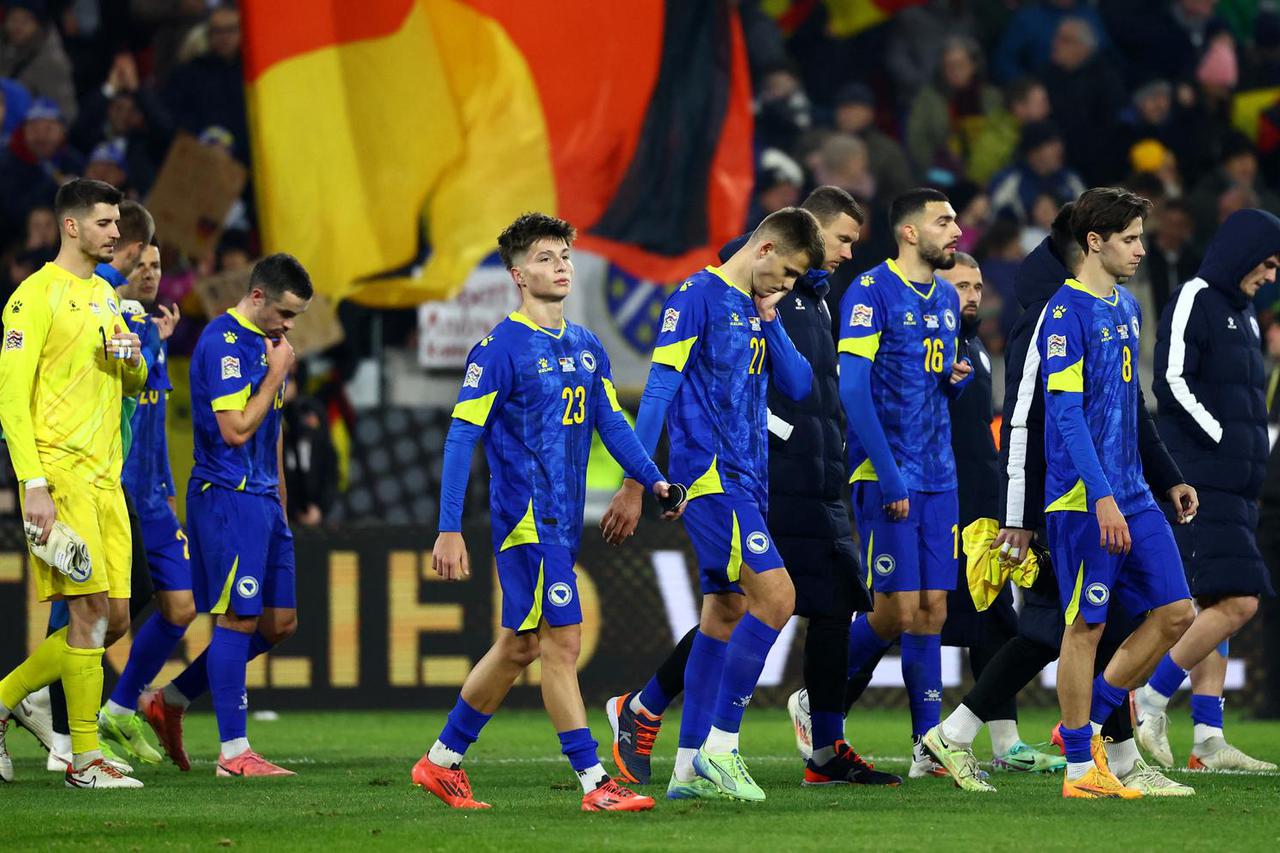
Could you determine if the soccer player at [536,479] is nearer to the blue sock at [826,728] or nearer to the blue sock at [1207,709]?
the blue sock at [826,728]

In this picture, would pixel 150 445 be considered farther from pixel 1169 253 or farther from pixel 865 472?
pixel 1169 253

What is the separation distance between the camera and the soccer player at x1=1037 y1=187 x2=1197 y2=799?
25.7ft

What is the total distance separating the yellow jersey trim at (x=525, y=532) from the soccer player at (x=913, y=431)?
1882 mm

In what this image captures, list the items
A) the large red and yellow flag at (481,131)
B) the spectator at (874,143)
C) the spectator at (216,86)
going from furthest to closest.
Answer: the spectator at (874,143) → the spectator at (216,86) → the large red and yellow flag at (481,131)

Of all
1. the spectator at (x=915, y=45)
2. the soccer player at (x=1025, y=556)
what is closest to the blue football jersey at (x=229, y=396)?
the soccer player at (x=1025, y=556)

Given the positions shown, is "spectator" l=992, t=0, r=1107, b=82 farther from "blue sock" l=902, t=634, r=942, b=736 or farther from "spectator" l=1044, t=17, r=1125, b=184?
"blue sock" l=902, t=634, r=942, b=736

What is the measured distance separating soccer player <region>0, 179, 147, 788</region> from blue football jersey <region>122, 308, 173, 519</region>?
3.60 feet

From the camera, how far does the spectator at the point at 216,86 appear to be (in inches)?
652

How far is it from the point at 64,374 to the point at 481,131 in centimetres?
793

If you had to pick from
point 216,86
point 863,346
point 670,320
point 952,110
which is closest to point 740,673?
point 670,320

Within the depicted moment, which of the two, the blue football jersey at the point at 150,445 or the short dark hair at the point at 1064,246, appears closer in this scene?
the short dark hair at the point at 1064,246

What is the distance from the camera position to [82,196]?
8.77 m

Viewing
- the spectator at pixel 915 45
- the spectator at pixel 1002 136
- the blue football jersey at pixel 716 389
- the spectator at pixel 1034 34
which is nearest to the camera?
the blue football jersey at pixel 716 389

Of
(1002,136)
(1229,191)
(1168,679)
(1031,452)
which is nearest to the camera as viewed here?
(1031,452)
